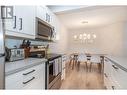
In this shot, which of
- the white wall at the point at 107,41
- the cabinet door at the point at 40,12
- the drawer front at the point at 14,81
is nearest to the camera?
the drawer front at the point at 14,81

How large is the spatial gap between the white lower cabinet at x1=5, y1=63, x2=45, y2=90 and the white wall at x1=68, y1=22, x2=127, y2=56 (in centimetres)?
564

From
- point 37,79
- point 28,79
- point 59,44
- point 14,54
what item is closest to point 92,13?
point 59,44

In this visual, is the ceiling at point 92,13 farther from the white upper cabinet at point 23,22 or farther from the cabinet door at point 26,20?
the cabinet door at point 26,20

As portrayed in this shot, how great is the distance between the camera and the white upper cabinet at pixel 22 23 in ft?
5.91

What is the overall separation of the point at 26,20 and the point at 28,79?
96cm

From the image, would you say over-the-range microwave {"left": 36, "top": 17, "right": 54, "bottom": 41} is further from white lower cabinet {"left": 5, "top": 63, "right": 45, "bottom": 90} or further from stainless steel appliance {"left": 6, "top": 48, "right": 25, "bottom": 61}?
white lower cabinet {"left": 5, "top": 63, "right": 45, "bottom": 90}

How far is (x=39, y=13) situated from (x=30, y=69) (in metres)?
1.37

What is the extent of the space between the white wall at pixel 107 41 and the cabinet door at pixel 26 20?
18.2 ft

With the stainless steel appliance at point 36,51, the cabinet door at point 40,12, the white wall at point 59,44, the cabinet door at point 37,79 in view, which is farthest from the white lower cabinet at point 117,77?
the white wall at point 59,44

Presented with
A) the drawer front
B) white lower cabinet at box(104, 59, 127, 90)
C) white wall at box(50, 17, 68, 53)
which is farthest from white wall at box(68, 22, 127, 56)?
the drawer front

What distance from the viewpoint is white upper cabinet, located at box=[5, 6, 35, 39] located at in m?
1.80
